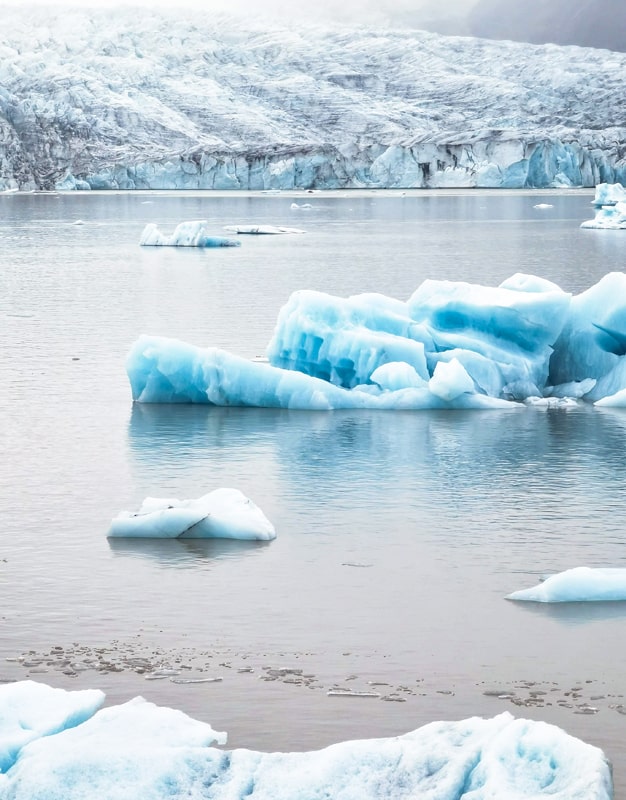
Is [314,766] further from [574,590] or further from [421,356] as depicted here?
[421,356]

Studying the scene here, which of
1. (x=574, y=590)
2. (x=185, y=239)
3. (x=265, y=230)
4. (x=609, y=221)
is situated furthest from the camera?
(x=609, y=221)

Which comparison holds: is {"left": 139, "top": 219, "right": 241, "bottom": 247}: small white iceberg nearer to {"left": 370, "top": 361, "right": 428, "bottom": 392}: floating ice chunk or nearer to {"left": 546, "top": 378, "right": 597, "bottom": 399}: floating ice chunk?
{"left": 546, "top": 378, "right": 597, "bottom": 399}: floating ice chunk

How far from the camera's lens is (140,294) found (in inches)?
1143

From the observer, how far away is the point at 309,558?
9.88 meters

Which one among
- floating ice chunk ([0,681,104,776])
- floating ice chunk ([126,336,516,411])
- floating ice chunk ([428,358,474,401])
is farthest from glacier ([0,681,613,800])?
floating ice chunk ([126,336,516,411])

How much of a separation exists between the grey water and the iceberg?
0.13 metres

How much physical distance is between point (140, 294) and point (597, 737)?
23.2 m

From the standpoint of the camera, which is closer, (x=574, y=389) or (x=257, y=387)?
(x=257, y=387)

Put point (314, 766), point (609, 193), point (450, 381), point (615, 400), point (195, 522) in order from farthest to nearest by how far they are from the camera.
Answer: point (609, 193)
point (615, 400)
point (450, 381)
point (195, 522)
point (314, 766)

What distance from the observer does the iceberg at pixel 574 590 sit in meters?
→ 8.87

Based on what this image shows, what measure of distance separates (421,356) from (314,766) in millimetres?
9636

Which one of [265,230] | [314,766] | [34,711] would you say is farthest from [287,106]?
[314,766]

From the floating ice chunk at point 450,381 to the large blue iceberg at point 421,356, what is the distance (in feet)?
0.04

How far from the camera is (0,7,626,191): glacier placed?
85562mm
